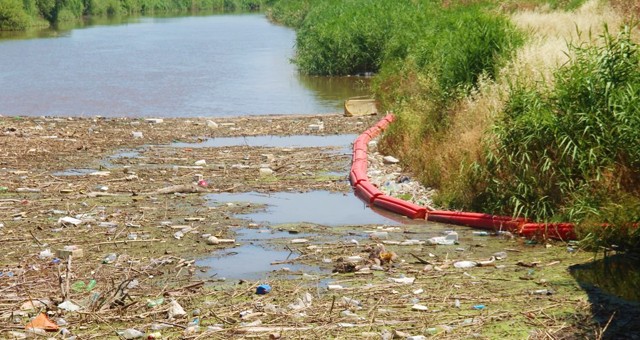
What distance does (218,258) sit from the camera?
8.12 metres

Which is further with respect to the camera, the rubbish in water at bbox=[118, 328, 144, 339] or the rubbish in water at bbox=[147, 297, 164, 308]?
the rubbish in water at bbox=[147, 297, 164, 308]

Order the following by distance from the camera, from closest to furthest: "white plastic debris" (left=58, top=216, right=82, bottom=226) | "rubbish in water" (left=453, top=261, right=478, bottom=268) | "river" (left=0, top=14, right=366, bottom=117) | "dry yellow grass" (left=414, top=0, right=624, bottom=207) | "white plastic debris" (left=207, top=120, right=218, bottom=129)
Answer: "rubbish in water" (left=453, top=261, right=478, bottom=268) < "white plastic debris" (left=58, top=216, right=82, bottom=226) < "dry yellow grass" (left=414, top=0, right=624, bottom=207) < "white plastic debris" (left=207, top=120, right=218, bottom=129) < "river" (left=0, top=14, right=366, bottom=117)

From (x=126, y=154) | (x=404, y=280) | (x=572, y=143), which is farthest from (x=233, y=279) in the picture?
(x=126, y=154)

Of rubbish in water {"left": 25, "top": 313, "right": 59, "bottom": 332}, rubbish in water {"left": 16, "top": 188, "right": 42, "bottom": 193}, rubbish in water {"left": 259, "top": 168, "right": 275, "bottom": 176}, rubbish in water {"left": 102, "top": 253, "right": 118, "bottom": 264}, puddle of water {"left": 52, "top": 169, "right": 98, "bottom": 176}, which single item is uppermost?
rubbish in water {"left": 25, "top": 313, "right": 59, "bottom": 332}

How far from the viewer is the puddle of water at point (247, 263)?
761 cm

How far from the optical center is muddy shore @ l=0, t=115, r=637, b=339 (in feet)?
20.2

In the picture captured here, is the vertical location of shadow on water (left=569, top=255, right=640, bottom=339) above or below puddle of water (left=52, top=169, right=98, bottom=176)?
above

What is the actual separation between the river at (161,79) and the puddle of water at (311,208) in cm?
1037

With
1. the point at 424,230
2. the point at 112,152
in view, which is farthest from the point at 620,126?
the point at 112,152

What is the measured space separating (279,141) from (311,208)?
5225 millimetres

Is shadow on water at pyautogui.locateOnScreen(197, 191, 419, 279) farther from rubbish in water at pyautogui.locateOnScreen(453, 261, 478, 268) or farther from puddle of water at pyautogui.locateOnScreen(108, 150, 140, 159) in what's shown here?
puddle of water at pyautogui.locateOnScreen(108, 150, 140, 159)

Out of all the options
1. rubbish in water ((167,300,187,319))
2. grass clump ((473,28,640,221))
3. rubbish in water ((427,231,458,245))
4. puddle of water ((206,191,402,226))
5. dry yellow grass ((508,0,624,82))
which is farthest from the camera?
dry yellow grass ((508,0,624,82))

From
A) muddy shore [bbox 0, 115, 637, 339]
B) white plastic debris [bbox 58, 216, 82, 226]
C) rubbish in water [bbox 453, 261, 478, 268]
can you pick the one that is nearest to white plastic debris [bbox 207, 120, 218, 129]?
muddy shore [bbox 0, 115, 637, 339]

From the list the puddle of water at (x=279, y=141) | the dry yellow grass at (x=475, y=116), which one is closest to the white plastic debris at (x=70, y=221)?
the dry yellow grass at (x=475, y=116)
